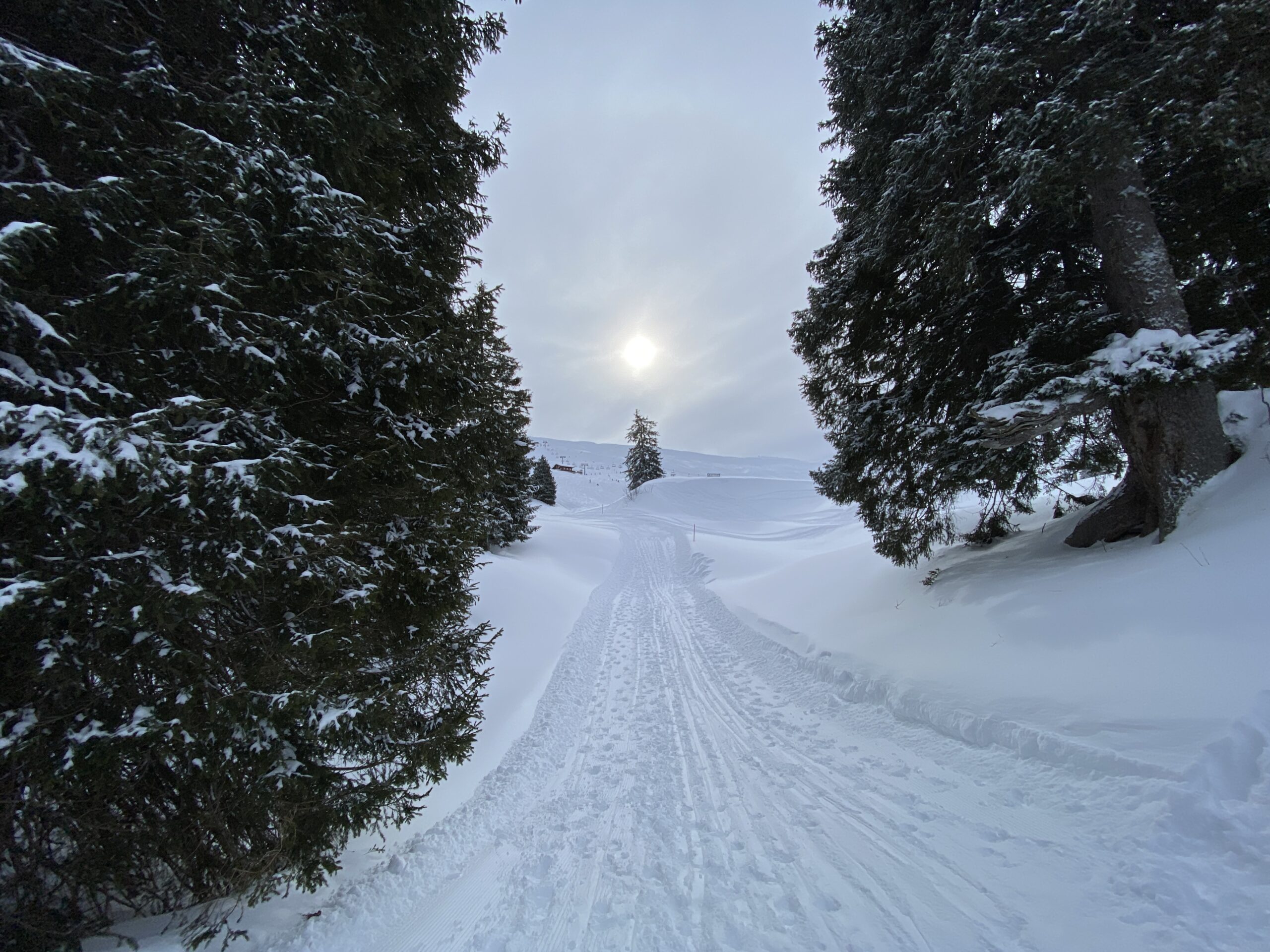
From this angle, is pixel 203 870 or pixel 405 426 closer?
pixel 203 870

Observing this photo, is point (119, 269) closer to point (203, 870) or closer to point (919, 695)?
point (203, 870)

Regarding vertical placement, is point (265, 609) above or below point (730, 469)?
below

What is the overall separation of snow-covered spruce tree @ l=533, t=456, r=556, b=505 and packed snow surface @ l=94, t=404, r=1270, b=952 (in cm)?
3235

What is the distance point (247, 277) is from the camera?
8.32ft

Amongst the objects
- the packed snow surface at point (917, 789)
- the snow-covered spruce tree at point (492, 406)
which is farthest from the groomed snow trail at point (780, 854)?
the snow-covered spruce tree at point (492, 406)

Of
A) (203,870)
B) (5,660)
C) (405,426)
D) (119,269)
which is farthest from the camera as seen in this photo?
(405,426)

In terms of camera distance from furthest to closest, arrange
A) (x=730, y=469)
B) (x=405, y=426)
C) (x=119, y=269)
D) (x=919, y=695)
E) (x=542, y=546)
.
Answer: (x=730, y=469)
(x=542, y=546)
(x=919, y=695)
(x=405, y=426)
(x=119, y=269)

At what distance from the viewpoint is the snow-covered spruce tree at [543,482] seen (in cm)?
3806

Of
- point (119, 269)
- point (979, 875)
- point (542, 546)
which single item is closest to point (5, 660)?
point (119, 269)

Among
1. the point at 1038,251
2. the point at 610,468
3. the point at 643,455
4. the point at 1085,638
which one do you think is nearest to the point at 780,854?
the point at 1085,638

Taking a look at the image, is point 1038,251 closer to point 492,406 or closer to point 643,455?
point 492,406

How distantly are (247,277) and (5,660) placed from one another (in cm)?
209

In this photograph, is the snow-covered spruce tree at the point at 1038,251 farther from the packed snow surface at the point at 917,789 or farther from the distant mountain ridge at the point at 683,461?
the distant mountain ridge at the point at 683,461

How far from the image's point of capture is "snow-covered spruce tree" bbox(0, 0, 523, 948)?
1846 mm
